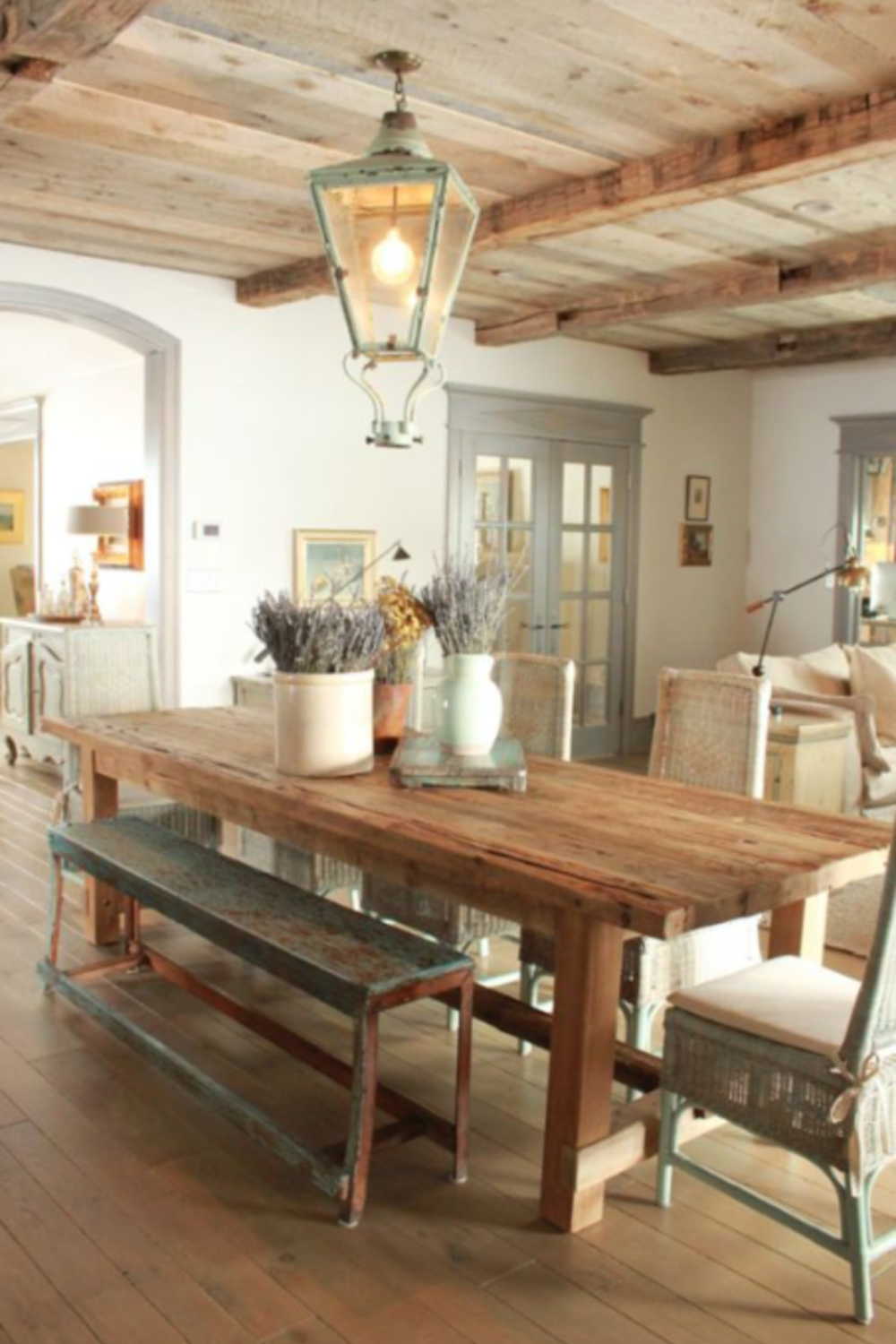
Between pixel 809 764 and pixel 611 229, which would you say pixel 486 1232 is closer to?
pixel 809 764

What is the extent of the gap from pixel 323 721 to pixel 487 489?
4.50m

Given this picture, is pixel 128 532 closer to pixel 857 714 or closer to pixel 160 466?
pixel 160 466

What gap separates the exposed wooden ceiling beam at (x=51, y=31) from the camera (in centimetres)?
257

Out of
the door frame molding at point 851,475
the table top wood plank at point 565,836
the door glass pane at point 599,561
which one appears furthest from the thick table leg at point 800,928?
the door frame molding at point 851,475

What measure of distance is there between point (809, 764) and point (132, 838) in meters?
2.82

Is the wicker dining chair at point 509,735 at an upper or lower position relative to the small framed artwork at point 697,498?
lower

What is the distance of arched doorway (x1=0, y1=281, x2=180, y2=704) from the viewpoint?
5.71 metres

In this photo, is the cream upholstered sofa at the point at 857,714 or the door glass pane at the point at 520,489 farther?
the door glass pane at the point at 520,489

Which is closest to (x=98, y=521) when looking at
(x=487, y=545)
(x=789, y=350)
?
(x=487, y=545)

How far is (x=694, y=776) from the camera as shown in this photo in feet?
11.1

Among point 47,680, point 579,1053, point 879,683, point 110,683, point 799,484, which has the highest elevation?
point 799,484

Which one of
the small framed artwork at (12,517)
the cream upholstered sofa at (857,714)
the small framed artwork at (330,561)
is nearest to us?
the cream upholstered sofa at (857,714)

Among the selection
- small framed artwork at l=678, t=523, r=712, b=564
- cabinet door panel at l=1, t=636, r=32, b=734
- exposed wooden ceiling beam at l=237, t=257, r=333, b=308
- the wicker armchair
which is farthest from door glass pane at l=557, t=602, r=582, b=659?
the wicker armchair

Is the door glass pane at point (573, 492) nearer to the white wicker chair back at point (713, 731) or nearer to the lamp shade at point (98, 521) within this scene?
the lamp shade at point (98, 521)
